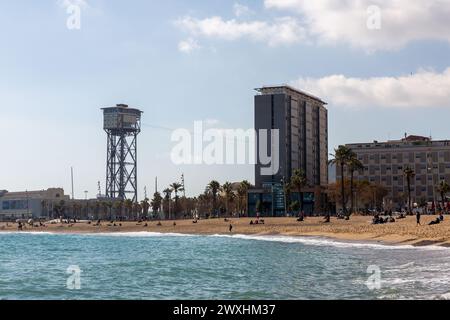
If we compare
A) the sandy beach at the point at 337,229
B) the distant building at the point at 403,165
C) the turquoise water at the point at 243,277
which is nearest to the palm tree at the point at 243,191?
the distant building at the point at 403,165

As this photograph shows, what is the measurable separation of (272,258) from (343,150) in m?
82.1

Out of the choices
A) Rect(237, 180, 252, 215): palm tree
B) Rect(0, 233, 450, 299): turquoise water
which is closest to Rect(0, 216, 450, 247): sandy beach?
Rect(0, 233, 450, 299): turquoise water

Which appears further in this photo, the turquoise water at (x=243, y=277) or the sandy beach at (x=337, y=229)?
the sandy beach at (x=337, y=229)

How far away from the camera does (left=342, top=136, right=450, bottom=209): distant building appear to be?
188875 mm

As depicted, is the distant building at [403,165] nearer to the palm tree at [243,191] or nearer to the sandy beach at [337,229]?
the palm tree at [243,191]

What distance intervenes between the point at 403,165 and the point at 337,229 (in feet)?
370

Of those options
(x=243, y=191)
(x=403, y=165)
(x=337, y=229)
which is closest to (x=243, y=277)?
(x=337, y=229)

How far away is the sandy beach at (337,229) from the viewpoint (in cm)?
6338

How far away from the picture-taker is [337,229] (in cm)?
8750

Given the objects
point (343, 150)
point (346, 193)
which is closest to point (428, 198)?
point (346, 193)

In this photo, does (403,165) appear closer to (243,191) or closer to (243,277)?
(243,191)

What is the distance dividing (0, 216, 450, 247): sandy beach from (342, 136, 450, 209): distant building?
80269 mm

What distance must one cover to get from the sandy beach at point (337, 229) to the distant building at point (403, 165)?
80269 millimetres
